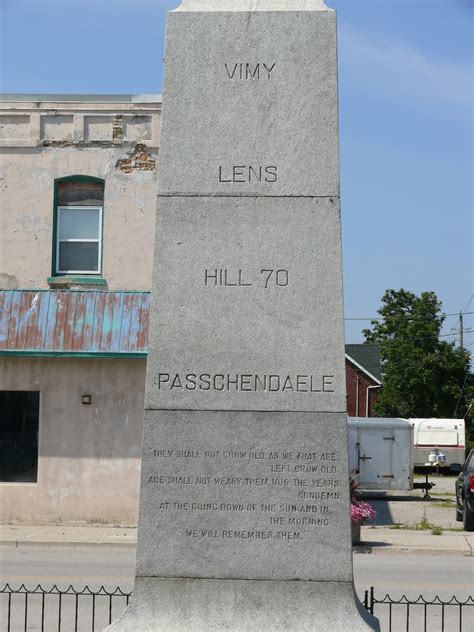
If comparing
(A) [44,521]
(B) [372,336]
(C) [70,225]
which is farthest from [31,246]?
(B) [372,336]

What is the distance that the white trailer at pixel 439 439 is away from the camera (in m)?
48.5

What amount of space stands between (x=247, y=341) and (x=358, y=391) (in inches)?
2435

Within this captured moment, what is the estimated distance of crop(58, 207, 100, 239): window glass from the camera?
2198 centimetres

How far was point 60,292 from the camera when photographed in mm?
21422

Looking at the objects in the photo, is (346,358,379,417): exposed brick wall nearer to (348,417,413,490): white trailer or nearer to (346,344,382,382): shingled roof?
(346,344,382,382): shingled roof

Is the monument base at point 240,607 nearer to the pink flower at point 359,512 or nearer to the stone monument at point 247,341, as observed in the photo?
the stone monument at point 247,341

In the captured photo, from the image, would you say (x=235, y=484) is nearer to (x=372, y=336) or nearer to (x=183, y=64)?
(x=183, y=64)

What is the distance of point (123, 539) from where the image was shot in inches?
783

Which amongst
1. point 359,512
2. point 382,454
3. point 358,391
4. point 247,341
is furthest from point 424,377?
point 247,341

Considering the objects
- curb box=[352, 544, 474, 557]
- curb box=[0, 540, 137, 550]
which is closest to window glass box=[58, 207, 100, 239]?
curb box=[0, 540, 137, 550]

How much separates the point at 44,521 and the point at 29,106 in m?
7.82

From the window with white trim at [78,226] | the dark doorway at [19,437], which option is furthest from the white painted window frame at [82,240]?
the dark doorway at [19,437]

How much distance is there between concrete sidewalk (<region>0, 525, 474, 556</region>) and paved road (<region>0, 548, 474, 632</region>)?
378 mm

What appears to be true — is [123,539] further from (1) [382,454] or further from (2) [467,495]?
(1) [382,454]
